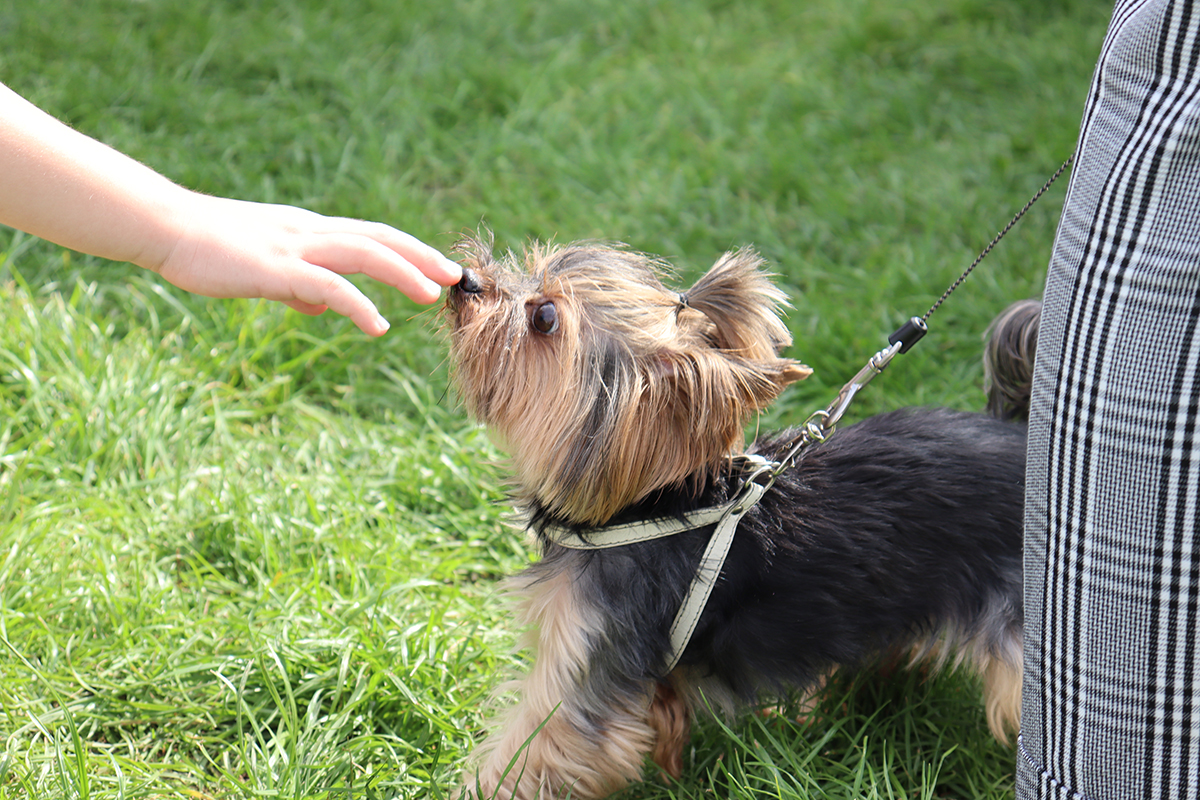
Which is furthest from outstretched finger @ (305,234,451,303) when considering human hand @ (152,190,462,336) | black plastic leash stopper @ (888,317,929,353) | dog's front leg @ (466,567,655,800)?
black plastic leash stopper @ (888,317,929,353)

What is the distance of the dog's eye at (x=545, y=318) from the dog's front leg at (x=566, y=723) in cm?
60

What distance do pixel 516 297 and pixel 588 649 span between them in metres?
0.85

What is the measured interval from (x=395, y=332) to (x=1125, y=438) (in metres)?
3.23

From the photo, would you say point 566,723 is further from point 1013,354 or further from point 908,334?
point 1013,354

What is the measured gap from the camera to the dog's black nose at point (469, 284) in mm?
2225

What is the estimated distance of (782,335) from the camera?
2.30 metres

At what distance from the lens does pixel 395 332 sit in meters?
4.13

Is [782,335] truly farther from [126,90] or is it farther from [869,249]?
[126,90]

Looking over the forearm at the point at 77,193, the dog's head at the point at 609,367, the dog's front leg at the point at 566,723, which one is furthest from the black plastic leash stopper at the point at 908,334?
the forearm at the point at 77,193

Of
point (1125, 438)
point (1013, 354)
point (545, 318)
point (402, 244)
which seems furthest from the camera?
point (1013, 354)

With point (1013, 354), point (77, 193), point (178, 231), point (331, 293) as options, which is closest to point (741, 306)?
point (1013, 354)

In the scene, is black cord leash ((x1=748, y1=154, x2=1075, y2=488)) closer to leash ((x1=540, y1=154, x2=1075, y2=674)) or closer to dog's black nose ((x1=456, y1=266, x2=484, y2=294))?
leash ((x1=540, y1=154, x2=1075, y2=674))

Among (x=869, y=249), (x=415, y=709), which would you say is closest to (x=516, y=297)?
(x=415, y=709)

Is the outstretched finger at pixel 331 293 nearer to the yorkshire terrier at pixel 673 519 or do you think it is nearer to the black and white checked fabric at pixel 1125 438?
the yorkshire terrier at pixel 673 519
